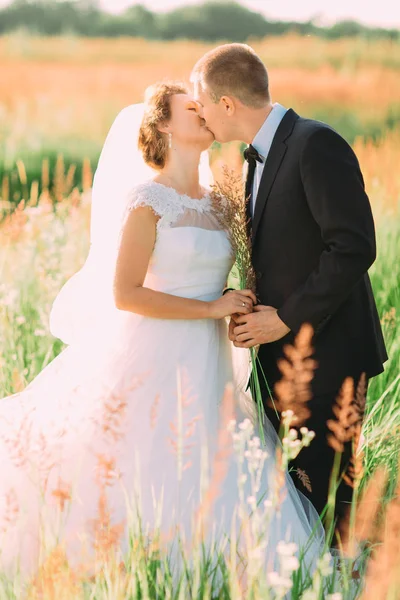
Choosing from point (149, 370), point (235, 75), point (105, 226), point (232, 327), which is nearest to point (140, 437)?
point (149, 370)

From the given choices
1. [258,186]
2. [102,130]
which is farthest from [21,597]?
[102,130]

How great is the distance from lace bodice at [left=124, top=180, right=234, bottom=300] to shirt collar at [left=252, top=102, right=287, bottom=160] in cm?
35

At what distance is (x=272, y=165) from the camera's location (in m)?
3.43

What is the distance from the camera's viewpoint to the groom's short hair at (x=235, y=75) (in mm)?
3529

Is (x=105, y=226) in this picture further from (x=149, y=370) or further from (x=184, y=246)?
(x=149, y=370)

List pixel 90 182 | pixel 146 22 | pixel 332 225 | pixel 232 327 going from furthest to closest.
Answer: pixel 146 22 → pixel 90 182 → pixel 232 327 → pixel 332 225

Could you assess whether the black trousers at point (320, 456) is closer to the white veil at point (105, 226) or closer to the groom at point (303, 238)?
the groom at point (303, 238)

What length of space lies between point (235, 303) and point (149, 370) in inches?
18.1

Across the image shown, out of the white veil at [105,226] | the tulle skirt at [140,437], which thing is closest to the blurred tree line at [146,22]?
the white veil at [105,226]

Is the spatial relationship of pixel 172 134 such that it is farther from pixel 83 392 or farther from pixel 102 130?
pixel 102 130

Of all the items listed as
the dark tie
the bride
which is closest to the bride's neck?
the bride

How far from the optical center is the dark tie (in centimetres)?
352

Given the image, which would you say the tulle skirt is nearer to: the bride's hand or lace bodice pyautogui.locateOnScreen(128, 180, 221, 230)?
the bride's hand

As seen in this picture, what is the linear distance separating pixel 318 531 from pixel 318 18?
49.6 ft
